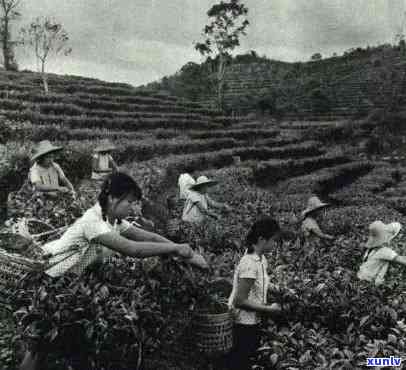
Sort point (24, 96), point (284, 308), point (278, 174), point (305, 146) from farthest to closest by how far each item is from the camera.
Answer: point (305, 146)
point (24, 96)
point (278, 174)
point (284, 308)

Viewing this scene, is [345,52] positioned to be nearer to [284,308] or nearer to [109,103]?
[109,103]

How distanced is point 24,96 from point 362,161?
43.4ft

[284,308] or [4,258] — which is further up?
[4,258]

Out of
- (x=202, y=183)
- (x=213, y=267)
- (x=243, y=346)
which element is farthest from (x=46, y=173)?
(x=243, y=346)

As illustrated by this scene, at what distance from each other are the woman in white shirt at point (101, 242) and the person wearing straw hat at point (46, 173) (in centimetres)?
297

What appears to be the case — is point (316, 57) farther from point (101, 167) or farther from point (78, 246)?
point (78, 246)

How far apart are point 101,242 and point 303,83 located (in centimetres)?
2675

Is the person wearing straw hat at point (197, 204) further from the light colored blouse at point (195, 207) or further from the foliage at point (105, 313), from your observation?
the foliage at point (105, 313)

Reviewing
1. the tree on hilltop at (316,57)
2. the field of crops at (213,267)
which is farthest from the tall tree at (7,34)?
the tree on hilltop at (316,57)

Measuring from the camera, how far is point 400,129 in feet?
67.5

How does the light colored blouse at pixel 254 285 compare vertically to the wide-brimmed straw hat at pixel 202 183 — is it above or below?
below

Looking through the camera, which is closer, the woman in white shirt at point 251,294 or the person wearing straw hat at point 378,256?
the woman in white shirt at point 251,294

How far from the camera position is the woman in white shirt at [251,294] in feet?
10.3

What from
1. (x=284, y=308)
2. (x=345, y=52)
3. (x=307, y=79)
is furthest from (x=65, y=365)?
(x=345, y=52)
